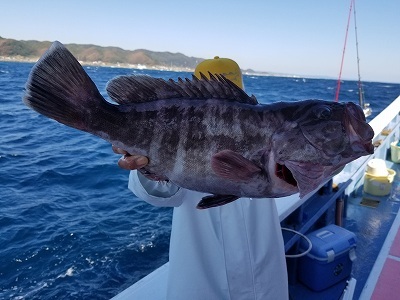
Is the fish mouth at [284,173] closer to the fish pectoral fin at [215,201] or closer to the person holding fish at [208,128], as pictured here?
the person holding fish at [208,128]

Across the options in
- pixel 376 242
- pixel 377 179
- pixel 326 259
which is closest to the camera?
pixel 326 259

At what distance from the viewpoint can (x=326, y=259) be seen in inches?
182

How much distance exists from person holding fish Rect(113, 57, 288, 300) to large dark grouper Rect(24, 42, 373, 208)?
95 centimetres

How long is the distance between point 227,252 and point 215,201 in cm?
125

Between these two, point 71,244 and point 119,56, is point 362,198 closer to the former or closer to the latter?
point 71,244

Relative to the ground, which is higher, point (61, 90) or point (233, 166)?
point (61, 90)

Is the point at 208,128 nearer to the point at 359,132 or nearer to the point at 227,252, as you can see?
the point at 359,132

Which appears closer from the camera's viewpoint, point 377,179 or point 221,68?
point 221,68

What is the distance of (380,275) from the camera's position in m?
4.54

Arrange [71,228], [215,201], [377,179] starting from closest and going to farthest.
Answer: [215,201] < [377,179] < [71,228]

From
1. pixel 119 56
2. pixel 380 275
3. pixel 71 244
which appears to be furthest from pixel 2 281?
pixel 119 56

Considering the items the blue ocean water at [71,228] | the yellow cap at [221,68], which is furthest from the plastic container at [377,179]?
the yellow cap at [221,68]

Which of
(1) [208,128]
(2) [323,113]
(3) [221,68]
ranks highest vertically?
(3) [221,68]

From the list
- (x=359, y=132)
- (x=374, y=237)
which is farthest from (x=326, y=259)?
(x=359, y=132)
